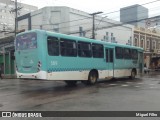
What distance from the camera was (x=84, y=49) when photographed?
16375 mm

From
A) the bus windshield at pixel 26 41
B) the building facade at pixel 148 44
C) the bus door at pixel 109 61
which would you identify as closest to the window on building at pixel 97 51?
the bus door at pixel 109 61

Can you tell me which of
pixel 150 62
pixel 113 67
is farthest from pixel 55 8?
pixel 150 62

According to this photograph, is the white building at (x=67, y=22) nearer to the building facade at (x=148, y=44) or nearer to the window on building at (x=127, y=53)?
the building facade at (x=148, y=44)

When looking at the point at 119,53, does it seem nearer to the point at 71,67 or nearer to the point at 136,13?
the point at 71,67

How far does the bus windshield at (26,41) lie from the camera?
44.3 feet

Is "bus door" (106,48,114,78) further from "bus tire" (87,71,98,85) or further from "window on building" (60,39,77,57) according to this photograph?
"window on building" (60,39,77,57)

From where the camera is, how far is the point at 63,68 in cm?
1435

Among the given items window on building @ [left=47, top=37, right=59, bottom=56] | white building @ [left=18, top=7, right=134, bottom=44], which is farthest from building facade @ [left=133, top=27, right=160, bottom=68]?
window on building @ [left=47, top=37, right=59, bottom=56]

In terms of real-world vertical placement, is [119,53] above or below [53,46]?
below

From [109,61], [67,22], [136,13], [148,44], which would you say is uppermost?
[136,13]

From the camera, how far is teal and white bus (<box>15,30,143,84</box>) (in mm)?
13266

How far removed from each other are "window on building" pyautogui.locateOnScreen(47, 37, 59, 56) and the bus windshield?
745 mm

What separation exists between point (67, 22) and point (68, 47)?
20.9 metres

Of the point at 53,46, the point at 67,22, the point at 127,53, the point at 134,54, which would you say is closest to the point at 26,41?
the point at 53,46
